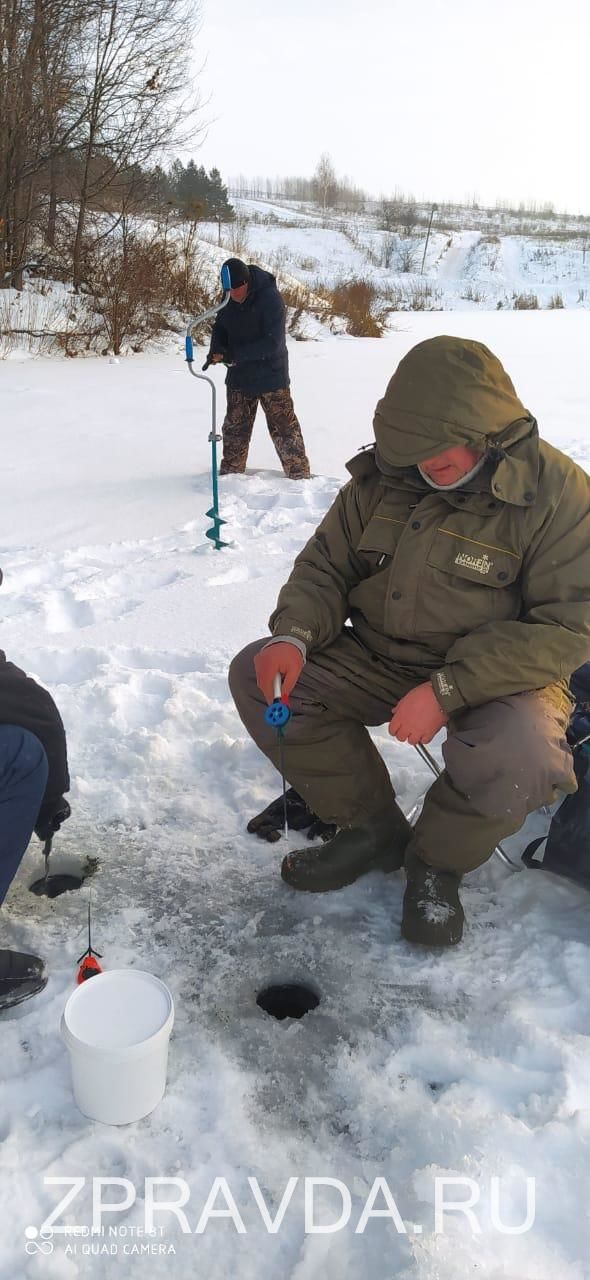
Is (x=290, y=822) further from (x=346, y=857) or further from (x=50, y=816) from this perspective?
(x=50, y=816)

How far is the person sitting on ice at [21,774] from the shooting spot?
1.56 m

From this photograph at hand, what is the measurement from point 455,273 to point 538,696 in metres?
33.7

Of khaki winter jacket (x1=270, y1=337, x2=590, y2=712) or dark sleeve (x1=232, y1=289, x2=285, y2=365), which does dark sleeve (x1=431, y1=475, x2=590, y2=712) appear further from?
dark sleeve (x1=232, y1=289, x2=285, y2=365)

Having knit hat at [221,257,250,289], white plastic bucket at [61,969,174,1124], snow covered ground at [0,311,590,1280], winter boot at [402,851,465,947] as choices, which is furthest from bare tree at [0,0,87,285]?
white plastic bucket at [61,969,174,1124]

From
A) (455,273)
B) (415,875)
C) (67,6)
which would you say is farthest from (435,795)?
(455,273)

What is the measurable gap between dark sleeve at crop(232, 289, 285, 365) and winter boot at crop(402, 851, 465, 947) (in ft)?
13.0

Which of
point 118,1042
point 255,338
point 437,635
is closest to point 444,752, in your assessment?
point 437,635

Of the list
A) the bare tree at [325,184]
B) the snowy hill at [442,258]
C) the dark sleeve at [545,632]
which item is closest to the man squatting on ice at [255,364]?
the dark sleeve at [545,632]

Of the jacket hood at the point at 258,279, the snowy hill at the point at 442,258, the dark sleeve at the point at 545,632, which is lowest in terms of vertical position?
the dark sleeve at the point at 545,632

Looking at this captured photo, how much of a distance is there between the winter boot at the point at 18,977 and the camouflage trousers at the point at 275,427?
13.2 feet

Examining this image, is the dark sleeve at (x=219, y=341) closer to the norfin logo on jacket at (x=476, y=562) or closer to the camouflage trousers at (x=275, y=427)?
the camouflage trousers at (x=275, y=427)

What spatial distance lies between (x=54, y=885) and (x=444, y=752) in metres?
0.99

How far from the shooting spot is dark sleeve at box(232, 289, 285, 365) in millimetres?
5082

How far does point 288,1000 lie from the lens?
68.9 inches
